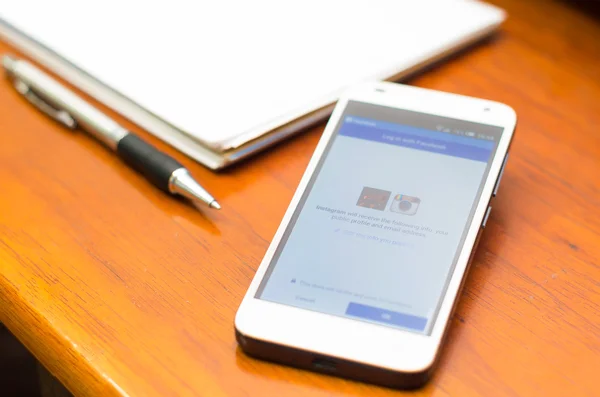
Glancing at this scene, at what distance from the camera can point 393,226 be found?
357 mm

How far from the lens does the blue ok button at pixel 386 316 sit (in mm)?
314

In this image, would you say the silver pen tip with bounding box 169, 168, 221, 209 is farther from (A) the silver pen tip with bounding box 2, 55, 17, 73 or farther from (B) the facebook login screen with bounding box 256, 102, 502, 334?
(A) the silver pen tip with bounding box 2, 55, 17, 73

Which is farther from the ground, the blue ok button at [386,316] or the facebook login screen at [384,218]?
the facebook login screen at [384,218]

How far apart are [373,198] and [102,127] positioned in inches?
7.5

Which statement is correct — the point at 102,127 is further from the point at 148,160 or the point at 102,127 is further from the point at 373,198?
the point at 373,198

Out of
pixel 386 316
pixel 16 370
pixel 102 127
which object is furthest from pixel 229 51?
pixel 16 370

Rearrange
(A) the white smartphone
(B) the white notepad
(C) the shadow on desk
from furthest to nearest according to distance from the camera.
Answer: (C) the shadow on desk
(B) the white notepad
(A) the white smartphone

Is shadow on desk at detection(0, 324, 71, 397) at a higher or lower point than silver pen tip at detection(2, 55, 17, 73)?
lower

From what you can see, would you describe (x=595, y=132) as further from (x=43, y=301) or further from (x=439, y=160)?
(x=43, y=301)

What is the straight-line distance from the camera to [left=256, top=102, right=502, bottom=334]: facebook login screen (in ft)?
1.07

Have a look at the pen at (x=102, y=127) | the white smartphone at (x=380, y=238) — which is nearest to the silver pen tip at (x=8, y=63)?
the pen at (x=102, y=127)

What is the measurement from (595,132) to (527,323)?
20 cm

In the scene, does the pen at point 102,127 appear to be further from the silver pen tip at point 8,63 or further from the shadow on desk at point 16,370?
the shadow on desk at point 16,370

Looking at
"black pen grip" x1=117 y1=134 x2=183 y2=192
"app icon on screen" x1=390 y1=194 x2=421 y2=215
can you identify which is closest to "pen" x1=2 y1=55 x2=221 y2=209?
"black pen grip" x1=117 y1=134 x2=183 y2=192
